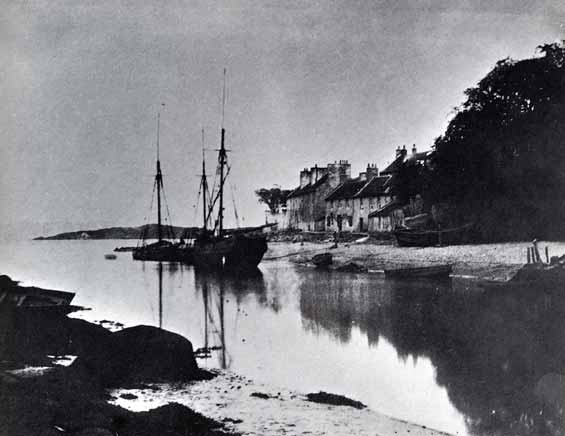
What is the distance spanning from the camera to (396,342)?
12805mm

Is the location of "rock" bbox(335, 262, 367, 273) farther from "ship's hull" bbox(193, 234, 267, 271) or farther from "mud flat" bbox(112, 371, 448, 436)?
A: "mud flat" bbox(112, 371, 448, 436)

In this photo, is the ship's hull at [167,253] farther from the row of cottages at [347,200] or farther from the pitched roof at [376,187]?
the pitched roof at [376,187]

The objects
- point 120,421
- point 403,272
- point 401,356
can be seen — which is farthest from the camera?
point 403,272

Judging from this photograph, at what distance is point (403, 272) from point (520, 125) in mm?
8588

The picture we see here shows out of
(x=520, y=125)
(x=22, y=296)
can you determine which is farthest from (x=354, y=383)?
(x=520, y=125)

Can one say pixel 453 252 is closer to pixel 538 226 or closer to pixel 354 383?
pixel 538 226

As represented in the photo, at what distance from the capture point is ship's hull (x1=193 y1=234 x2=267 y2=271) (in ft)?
126

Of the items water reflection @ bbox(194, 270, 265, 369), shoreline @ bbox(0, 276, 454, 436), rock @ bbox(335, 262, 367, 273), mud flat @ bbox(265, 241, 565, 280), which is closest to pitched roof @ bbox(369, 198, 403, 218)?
mud flat @ bbox(265, 241, 565, 280)

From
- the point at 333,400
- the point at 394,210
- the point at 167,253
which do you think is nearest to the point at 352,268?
the point at 394,210

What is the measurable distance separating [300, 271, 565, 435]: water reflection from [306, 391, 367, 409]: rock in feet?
5.05

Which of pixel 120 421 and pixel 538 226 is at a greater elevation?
pixel 538 226

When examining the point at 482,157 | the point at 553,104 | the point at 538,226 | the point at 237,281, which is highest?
the point at 553,104

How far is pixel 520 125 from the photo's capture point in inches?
838

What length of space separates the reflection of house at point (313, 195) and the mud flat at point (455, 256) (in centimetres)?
1497
